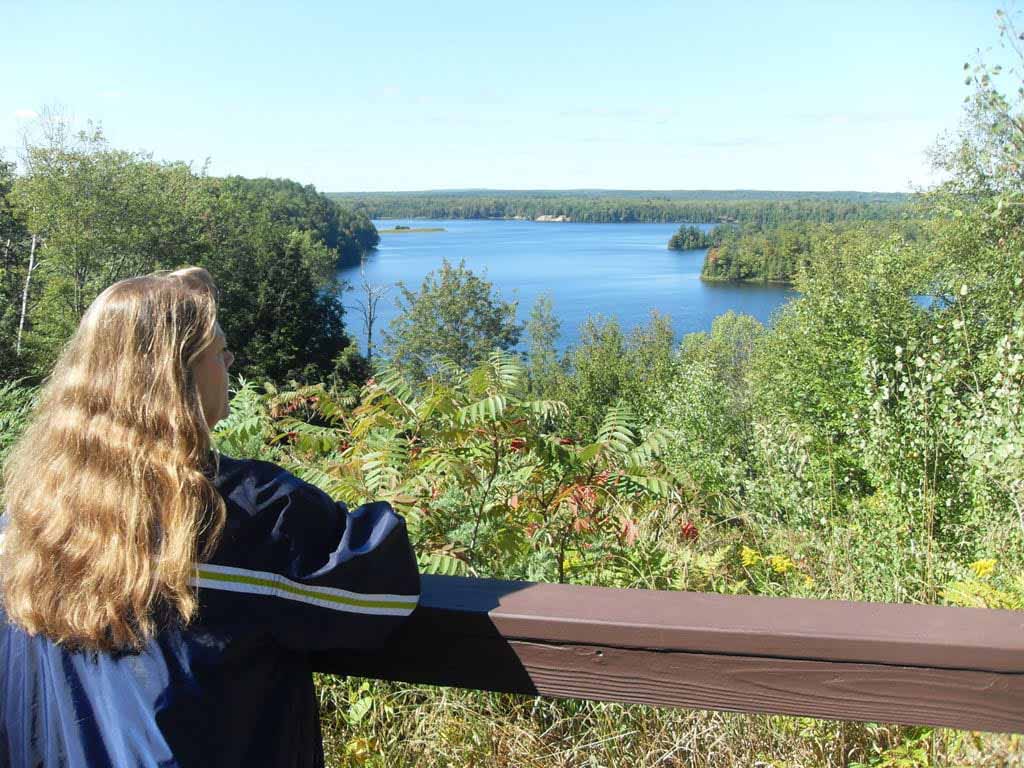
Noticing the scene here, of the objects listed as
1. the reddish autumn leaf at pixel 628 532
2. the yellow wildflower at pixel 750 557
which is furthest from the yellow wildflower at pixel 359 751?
the yellow wildflower at pixel 750 557

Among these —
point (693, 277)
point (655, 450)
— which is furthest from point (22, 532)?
point (693, 277)

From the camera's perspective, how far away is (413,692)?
248 cm

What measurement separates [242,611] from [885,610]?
3.39ft

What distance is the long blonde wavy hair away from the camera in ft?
3.96

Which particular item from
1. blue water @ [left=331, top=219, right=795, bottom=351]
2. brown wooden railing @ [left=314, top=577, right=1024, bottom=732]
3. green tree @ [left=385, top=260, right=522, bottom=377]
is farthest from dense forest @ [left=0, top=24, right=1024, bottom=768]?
blue water @ [left=331, top=219, right=795, bottom=351]

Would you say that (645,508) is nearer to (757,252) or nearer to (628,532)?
(628,532)

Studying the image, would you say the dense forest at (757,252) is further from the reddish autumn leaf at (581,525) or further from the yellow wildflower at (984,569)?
the reddish autumn leaf at (581,525)

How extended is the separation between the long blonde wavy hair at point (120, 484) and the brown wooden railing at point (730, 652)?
17.6 inches

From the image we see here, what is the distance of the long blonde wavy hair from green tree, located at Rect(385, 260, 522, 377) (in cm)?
7003

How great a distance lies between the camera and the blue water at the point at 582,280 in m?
99.0

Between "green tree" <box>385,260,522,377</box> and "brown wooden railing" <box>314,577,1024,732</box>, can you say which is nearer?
"brown wooden railing" <box>314,577,1024,732</box>

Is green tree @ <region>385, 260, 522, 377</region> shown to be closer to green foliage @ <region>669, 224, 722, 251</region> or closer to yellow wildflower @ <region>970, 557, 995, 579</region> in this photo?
yellow wildflower @ <region>970, 557, 995, 579</region>

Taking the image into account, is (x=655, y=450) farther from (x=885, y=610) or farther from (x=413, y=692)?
(x=885, y=610)

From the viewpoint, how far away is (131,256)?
48.8 metres
